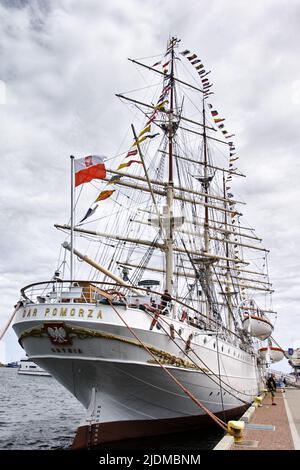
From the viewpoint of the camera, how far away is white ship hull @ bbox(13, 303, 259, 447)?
587 inches

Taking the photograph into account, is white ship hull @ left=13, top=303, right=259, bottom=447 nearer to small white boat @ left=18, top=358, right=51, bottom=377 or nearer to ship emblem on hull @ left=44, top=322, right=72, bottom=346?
ship emblem on hull @ left=44, top=322, right=72, bottom=346

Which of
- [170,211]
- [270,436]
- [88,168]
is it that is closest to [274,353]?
[170,211]

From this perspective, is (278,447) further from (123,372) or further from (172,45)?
(172,45)

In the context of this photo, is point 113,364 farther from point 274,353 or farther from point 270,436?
point 274,353

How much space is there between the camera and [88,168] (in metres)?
17.6

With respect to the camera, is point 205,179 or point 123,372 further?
point 205,179

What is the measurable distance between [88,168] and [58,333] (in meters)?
6.39

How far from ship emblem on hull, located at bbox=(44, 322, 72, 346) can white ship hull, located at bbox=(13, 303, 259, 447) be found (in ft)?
0.13

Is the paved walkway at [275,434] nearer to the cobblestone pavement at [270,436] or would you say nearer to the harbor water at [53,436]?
the cobblestone pavement at [270,436]

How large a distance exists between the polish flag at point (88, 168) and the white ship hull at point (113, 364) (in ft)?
17.0

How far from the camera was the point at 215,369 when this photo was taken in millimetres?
20266

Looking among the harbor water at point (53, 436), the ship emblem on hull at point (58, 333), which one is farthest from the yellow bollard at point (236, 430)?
the ship emblem on hull at point (58, 333)
